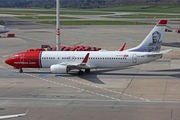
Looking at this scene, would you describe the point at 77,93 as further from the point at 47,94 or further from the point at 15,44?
the point at 15,44

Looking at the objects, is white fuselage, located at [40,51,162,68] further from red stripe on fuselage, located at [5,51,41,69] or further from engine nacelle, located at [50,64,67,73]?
engine nacelle, located at [50,64,67,73]

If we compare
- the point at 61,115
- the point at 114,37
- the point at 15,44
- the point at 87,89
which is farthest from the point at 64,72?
the point at 114,37

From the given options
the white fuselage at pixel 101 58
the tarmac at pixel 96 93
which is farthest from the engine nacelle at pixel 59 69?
the white fuselage at pixel 101 58

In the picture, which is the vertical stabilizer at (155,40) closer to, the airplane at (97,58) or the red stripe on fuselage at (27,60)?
the airplane at (97,58)

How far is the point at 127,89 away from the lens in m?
40.4

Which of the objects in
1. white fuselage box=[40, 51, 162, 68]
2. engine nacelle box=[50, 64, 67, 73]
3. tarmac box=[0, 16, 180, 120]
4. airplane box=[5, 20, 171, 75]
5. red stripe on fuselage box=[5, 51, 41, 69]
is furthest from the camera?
red stripe on fuselage box=[5, 51, 41, 69]

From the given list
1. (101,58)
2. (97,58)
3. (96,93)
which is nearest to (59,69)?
(97,58)

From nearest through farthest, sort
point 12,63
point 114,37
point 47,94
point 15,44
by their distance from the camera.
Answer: point 47,94 → point 12,63 → point 15,44 → point 114,37

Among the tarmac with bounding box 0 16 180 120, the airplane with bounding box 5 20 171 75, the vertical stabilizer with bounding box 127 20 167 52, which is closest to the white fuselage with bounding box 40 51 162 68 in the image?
the airplane with bounding box 5 20 171 75

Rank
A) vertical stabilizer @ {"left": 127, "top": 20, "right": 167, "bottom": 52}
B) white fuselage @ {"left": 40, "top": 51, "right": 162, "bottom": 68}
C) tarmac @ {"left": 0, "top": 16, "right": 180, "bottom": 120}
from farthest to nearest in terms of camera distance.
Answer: vertical stabilizer @ {"left": 127, "top": 20, "right": 167, "bottom": 52} → white fuselage @ {"left": 40, "top": 51, "right": 162, "bottom": 68} → tarmac @ {"left": 0, "top": 16, "right": 180, "bottom": 120}

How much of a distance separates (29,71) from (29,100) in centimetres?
1857

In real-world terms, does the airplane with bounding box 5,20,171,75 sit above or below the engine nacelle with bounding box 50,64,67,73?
above

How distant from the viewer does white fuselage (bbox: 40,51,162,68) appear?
47.8 m

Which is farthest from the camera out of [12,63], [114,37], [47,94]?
[114,37]
